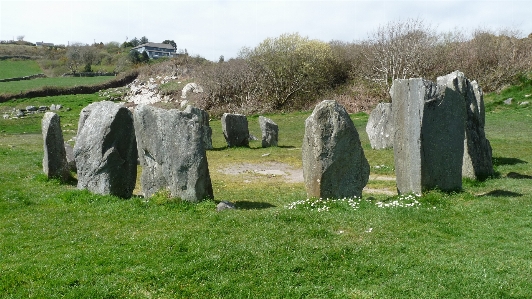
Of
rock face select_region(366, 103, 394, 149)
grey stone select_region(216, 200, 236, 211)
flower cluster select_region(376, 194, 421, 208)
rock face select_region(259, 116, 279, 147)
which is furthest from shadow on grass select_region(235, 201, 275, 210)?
rock face select_region(259, 116, 279, 147)

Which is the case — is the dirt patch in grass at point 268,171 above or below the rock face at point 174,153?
below

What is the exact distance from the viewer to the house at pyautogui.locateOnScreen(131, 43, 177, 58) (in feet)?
427

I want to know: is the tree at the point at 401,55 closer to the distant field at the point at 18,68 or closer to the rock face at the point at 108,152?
the rock face at the point at 108,152

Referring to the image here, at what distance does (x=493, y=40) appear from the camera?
1754 inches

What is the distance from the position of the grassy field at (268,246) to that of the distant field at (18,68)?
232ft

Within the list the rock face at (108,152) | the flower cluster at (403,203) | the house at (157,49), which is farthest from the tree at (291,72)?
the house at (157,49)

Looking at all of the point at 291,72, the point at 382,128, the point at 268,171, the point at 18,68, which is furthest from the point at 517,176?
the point at 18,68

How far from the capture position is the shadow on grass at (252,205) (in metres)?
12.7

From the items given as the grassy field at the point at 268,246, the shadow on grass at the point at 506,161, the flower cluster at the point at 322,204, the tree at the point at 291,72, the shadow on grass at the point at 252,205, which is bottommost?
the shadow on grass at the point at 252,205

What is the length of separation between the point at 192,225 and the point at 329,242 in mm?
2993

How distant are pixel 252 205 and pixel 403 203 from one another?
397cm

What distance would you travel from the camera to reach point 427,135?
40.4 feet

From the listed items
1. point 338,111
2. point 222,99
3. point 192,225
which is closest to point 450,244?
point 338,111

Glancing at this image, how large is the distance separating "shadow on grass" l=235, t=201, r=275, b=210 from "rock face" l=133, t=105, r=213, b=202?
93 centimetres
